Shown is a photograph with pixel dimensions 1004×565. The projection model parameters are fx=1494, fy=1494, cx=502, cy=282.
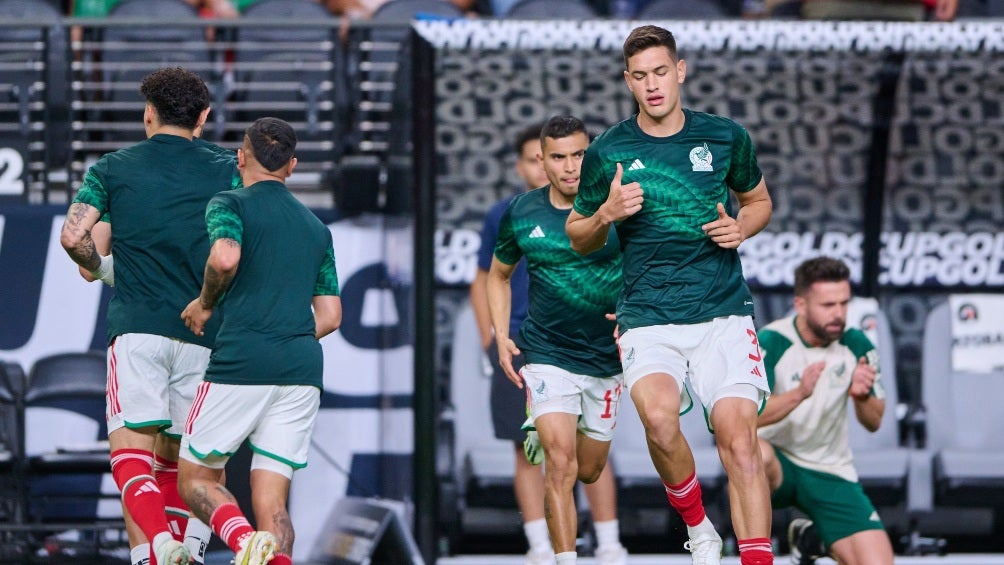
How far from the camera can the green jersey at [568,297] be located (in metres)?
6.46

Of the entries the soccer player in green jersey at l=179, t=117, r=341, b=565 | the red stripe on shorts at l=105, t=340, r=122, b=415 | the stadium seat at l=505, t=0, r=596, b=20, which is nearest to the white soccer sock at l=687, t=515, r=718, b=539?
the soccer player in green jersey at l=179, t=117, r=341, b=565

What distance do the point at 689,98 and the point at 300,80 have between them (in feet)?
A: 8.05

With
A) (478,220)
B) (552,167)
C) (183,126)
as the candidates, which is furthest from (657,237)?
(478,220)

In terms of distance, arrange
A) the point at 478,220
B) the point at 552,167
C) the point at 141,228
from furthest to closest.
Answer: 1. the point at 478,220
2. the point at 552,167
3. the point at 141,228

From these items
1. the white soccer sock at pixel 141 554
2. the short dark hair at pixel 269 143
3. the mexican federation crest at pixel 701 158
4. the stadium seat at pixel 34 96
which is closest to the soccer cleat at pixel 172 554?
the white soccer sock at pixel 141 554

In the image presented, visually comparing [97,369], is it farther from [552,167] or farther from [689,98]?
[689,98]

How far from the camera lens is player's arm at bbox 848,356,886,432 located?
6902 millimetres

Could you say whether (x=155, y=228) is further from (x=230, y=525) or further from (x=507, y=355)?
(x=507, y=355)

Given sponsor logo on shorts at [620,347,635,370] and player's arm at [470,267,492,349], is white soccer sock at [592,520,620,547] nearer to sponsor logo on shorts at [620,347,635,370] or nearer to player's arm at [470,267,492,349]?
player's arm at [470,267,492,349]

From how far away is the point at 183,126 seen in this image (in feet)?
20.2

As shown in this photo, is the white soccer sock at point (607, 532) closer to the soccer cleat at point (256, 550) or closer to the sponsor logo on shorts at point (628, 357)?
the sponsor logo on shorts at point (628, 357)

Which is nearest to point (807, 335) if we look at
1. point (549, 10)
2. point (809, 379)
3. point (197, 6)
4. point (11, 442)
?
point (809, 379)

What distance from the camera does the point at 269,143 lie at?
5.79 m

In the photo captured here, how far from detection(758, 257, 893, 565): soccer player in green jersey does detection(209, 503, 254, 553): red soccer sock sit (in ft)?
8.43
